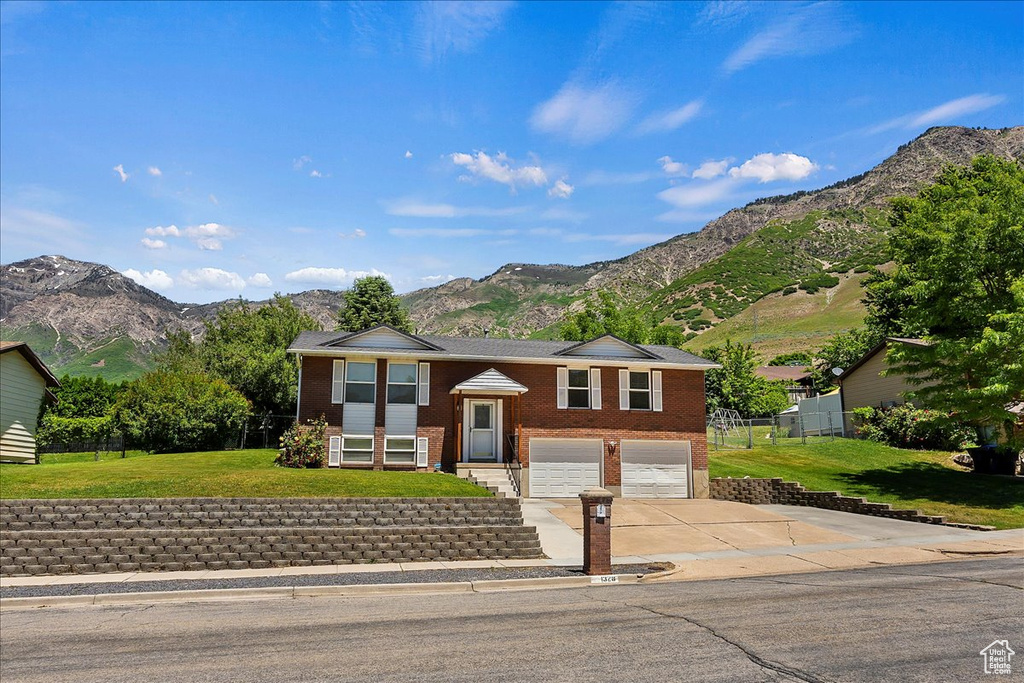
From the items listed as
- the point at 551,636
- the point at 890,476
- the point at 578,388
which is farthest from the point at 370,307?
the point at 551,636

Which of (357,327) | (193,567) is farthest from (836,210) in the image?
(193,567)

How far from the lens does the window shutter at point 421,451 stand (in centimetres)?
2527

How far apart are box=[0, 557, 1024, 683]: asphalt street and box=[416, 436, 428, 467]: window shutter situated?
13.5 meters

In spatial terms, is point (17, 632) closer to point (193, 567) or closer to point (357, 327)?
point (193, 567)

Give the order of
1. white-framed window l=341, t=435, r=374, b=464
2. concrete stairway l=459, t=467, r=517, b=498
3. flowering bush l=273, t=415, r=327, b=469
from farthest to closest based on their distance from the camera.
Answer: white-framed window l=341, t=435, r=374, b=464 < flowering bush l=273, t=415, r=327, b=469 < concrete stairway l=459, t=467, r=517, b=498

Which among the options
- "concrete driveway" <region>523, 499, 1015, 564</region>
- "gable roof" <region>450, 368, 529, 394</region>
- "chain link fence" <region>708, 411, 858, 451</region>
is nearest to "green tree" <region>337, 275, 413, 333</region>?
"chain link fence" <region>708, 411, 858, 451</region>

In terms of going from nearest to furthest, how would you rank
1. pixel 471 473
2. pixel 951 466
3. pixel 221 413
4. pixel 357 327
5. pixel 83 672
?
1. pixel 83 672
2. pixel 471 473
3. pixel 951 466
4. pixel 221 413
5. pixel 357 327

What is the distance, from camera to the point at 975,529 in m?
19.1

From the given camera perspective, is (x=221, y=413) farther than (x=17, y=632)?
Yes

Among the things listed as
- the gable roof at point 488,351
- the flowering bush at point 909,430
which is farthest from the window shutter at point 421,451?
the flowering bush at point 909,430

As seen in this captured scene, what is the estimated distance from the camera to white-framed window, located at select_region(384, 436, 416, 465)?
82.8 ft

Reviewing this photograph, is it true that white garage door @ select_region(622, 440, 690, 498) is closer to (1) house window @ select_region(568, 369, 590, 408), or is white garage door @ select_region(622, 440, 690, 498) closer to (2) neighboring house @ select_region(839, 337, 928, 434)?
(1) house window @ select_region(568, 369, 590, 408)

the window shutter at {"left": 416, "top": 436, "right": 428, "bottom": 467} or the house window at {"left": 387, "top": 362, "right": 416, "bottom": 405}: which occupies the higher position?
the house window at {"left": 387, "top": 362, "right": 416, "bottom": 405}

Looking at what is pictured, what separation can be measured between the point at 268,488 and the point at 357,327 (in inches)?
1853
